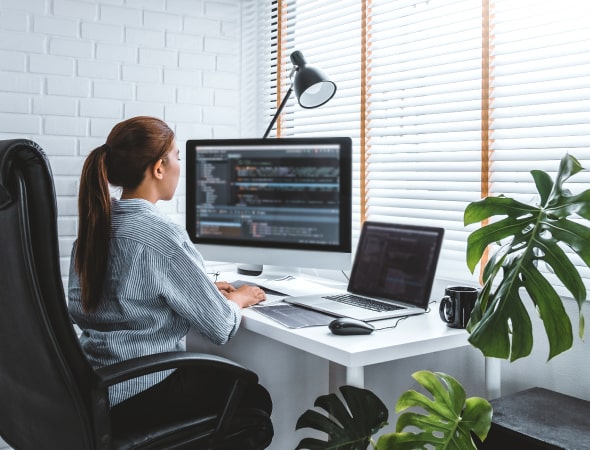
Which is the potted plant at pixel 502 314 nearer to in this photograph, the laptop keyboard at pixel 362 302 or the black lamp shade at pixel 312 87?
the laptop keyboard at pixel 362 302

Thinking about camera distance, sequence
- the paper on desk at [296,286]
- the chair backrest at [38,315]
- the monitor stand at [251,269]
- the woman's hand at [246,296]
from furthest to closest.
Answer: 1. the monitor stand at [251,269]
2. the paper on desk at [296,286]
3. the woman's hand at [246,296]
4. the chair backrest at [38,315]

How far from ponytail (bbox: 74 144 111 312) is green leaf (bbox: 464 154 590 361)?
89 centimetres

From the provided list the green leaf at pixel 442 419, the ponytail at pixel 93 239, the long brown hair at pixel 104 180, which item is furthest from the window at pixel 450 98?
the ponytail at pixel 93 239

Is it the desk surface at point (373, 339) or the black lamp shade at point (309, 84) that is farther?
the black lamp shade at point (309, 84)

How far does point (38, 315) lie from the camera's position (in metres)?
1.25

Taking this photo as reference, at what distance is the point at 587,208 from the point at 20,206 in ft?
3.57

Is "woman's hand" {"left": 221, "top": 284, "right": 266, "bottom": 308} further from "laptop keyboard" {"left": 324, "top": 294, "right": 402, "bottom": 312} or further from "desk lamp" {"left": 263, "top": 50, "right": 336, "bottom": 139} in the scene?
"desk lamp" {"left": 263, "top": 50, "right": 336, "bottom": 139}

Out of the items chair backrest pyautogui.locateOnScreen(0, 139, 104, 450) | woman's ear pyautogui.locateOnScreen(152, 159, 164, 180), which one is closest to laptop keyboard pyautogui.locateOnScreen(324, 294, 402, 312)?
woman's ear pyautogui.locateOnScreen(152, 159, 164, 180)

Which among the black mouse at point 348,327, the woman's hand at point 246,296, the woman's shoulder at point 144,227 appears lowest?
the black mouse at point 348,327

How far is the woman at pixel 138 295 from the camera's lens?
1.62 metres

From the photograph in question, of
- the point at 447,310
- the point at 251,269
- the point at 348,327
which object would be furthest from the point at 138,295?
the point at 251,269

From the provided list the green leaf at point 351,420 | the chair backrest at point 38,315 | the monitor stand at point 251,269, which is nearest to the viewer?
the chair backrest at point 38,315

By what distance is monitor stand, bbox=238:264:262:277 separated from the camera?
8.22 ft

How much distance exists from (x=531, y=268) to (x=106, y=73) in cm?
203
